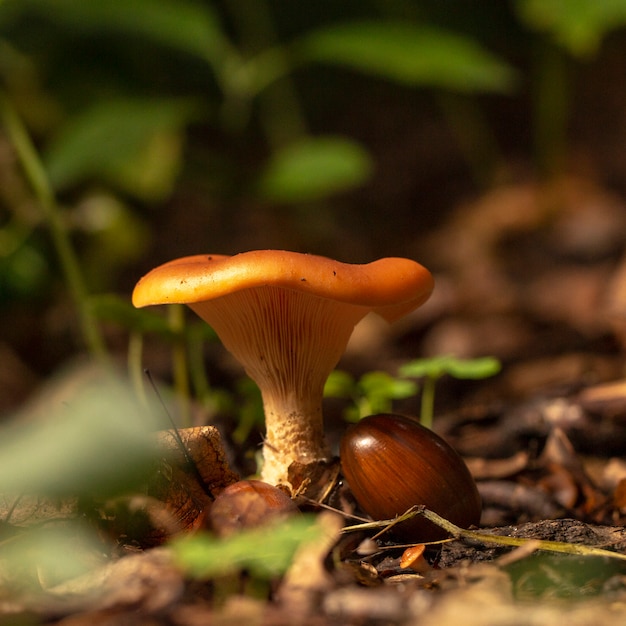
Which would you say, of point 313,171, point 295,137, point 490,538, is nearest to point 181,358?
point 490,538

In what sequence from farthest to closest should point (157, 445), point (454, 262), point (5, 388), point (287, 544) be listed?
point (454, 262), point (5, 388), point (157, 445), point (287, 544)

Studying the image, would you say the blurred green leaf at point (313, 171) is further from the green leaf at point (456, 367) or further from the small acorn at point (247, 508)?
the small acorn at point (247, 508)

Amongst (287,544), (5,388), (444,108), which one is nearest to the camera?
(287,544)

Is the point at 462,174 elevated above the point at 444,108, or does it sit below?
below

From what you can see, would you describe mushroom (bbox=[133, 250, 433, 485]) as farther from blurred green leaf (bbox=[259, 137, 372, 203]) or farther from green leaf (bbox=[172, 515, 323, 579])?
blurred green leaf (bbox=[259, 137, 372, 203])

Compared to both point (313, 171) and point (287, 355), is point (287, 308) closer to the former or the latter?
point (287, 355)

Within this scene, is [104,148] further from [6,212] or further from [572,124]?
[572,124]

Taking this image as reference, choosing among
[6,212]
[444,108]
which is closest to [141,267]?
[6,212]
